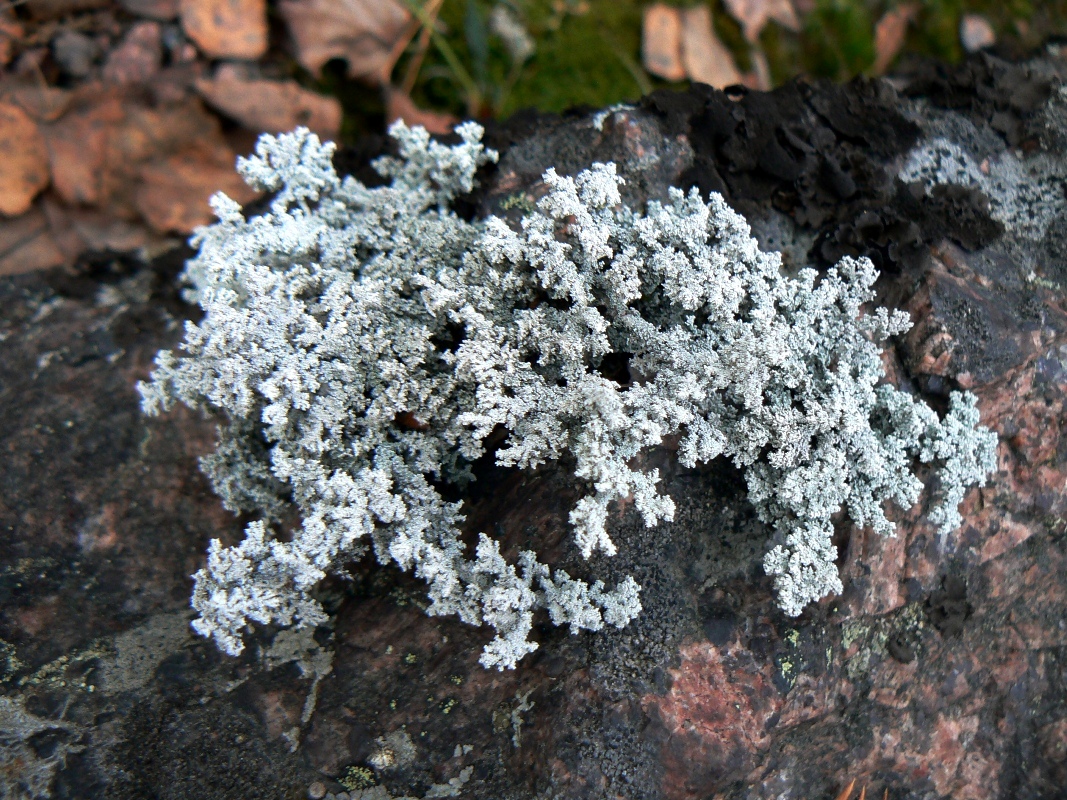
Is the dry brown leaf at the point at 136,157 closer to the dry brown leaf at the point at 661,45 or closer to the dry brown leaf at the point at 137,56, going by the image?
the dry brown leaf at the point at 137,56

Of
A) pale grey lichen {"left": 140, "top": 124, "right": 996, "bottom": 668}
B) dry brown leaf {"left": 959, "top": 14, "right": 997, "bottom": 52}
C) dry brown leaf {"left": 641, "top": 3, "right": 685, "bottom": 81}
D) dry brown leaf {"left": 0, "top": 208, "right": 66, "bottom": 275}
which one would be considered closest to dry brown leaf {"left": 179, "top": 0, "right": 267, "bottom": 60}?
dry brown leaf {"left": 0, "top": 208, "right": 66, "bottom": 275}

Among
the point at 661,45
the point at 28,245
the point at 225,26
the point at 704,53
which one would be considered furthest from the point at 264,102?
the point at 704,53

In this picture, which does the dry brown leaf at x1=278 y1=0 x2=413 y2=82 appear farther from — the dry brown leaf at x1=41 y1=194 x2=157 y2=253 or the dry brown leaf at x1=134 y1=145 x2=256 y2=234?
the dry brown leaf at x1=41 y1=194 x2=157 y2=253

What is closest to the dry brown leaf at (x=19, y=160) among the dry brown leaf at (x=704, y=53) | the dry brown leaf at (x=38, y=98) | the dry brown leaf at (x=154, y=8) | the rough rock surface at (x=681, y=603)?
the dry brown leaf at (x=38, y=98)

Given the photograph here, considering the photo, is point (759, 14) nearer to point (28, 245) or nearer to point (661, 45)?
point (661, 45)

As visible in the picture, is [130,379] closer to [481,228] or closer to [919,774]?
[481,228]
